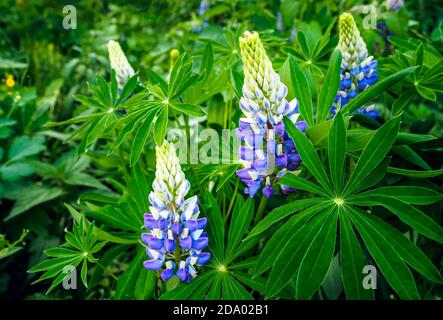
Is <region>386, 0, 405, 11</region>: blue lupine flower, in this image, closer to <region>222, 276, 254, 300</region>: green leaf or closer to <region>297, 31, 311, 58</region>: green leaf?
<region>297, 31, 311, 58</region>: green leaf

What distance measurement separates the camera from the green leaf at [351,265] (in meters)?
1.06

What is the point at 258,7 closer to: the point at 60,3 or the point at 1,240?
the point at 1,240

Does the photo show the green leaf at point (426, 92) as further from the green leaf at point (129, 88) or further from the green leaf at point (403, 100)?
the green leaf at point (129, 88)

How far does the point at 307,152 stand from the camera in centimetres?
113

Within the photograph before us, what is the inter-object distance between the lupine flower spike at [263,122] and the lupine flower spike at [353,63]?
334 mm

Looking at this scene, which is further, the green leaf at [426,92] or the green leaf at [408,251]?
the green leaf at [426,92]

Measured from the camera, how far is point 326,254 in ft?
3.53

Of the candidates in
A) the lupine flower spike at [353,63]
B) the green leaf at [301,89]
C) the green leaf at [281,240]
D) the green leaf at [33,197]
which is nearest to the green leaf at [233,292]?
the green leaf at [281,240]

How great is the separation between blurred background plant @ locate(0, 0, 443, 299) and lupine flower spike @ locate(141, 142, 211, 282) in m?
0.13

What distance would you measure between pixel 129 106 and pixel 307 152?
0.56 meters

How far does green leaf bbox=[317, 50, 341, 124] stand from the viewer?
4.15 ft

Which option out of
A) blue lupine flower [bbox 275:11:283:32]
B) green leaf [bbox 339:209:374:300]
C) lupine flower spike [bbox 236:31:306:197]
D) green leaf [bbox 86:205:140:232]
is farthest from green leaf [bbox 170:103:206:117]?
blue lupine flower [bbox 275:11:283:32]

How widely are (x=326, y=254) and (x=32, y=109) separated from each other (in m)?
1.78

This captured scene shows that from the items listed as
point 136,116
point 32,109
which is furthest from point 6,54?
point 136,116
